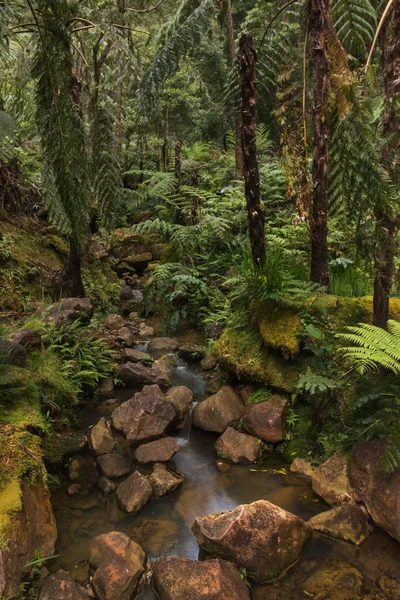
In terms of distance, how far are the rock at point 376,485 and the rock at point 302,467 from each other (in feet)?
1.58

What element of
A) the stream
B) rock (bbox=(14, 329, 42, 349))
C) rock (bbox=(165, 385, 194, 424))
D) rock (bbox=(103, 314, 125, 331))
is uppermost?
rock (bbox=(14, 329, 42, 349))

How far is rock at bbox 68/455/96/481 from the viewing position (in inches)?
154

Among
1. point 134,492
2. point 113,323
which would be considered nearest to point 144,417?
point 134,492

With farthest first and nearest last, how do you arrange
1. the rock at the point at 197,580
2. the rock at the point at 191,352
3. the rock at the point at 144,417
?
the rock at the point at 191,352
the rock at the point at 144,417
the rock at the point at 197,580

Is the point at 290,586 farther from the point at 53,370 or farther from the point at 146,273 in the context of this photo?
the point at 146,273

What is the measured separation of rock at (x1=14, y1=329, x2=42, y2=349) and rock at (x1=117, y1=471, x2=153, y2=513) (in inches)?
75.8

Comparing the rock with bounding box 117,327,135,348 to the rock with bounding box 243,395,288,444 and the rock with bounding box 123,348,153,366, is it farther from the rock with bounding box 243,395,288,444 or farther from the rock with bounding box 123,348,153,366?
the rock with bounding box 243,395,288,444

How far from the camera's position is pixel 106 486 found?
379 cm

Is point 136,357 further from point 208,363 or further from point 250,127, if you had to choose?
point 250,127

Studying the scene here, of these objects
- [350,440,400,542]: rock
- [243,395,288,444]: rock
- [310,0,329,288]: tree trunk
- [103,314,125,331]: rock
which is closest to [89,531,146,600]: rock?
[243,395,288,444]: rock

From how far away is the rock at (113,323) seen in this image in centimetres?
721

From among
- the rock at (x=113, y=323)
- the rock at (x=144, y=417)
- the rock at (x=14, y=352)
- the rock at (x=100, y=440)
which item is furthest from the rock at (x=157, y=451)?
the rock at (x=113, y=323)

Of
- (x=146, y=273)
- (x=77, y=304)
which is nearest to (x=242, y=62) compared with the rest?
(x=77, y=304)

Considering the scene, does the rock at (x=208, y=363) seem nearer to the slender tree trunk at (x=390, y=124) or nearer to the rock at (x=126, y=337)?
the rock at (x=126, y=337)
